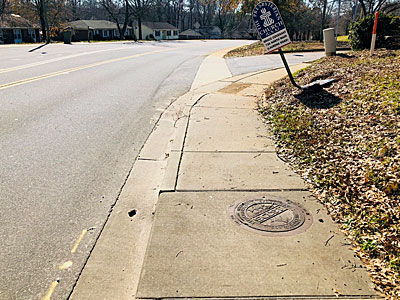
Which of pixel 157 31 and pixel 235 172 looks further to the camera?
pixel 157 31

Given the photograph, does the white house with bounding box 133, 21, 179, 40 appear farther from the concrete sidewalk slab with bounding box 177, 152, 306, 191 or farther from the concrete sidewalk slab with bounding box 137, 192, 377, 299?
the concrete sidewalk slab with bounding box 137, 192, 377, 299

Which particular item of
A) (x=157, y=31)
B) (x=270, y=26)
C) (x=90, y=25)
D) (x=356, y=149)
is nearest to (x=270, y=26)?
(x=270, y=26)

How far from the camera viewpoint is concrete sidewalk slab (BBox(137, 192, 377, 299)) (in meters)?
2.67

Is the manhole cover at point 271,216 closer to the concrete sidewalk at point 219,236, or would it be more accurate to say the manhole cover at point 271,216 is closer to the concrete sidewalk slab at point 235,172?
the concrete sidewalk at point 219,236

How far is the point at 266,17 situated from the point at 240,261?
6.15m

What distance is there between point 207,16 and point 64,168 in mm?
119027

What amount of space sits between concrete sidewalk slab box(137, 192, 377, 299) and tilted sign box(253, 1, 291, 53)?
4.92 m

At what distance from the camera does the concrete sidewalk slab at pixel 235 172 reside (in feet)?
14.5

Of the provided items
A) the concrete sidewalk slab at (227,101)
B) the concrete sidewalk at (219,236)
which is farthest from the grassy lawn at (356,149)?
the concrete sidewalk slab at (227,101)

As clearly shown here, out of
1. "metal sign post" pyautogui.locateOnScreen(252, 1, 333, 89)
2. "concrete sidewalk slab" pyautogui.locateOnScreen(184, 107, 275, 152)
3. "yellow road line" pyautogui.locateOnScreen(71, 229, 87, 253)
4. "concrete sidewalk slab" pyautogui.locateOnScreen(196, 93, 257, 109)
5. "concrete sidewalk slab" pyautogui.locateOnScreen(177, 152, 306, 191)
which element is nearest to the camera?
"yellow road line" pyautogui.locateOnScreen(71, 229, 87, 253)

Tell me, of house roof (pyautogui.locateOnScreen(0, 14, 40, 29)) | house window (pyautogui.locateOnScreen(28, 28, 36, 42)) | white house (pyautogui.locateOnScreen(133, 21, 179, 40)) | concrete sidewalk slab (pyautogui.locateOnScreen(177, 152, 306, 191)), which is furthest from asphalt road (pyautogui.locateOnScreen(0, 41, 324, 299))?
white house (pyautogui.locateOnScreen(133, 21, 179, 40))

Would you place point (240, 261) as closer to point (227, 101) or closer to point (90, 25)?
point (227, 101)

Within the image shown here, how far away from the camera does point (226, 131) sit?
6609 millimetres

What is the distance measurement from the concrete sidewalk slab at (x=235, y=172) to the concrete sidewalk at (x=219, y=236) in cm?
1
